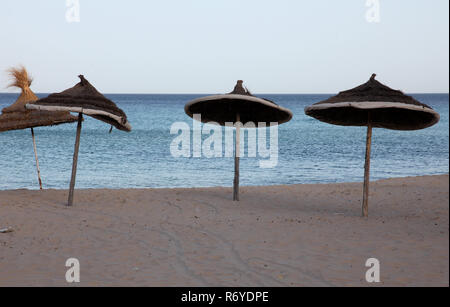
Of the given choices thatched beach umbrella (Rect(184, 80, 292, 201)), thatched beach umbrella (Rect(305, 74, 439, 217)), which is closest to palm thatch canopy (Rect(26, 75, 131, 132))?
thatched beach umbrella (Rect(184, 80, 292, 201))

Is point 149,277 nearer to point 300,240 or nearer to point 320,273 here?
point 320,273

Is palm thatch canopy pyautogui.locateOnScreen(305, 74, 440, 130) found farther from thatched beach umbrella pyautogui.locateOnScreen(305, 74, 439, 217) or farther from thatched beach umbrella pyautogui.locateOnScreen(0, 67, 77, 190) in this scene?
thatched beach umbrella pyautogui.locateOnScreen(0, 67, 77, 190)

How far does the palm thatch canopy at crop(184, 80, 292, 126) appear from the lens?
1055cm

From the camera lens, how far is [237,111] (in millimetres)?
10961

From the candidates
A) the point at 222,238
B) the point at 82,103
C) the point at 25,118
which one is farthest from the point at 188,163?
the point at 222,238

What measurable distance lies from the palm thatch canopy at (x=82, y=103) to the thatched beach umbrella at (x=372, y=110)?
12.1 feet

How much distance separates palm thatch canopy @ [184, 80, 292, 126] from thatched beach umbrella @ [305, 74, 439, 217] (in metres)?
1.29

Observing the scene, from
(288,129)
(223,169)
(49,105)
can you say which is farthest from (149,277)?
(288,129)

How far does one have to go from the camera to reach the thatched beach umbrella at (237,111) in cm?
1052

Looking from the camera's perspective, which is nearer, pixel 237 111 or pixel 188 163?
pixel 237 111

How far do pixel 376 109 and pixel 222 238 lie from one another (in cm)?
427

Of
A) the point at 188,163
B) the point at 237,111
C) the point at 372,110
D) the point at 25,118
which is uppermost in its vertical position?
the point at 372,110

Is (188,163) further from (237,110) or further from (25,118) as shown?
(237,110)

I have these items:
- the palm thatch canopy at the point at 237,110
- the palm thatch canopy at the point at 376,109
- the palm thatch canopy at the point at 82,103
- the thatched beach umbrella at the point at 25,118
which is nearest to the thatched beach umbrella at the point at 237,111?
the palm thatch canopy at the point at 237,110
